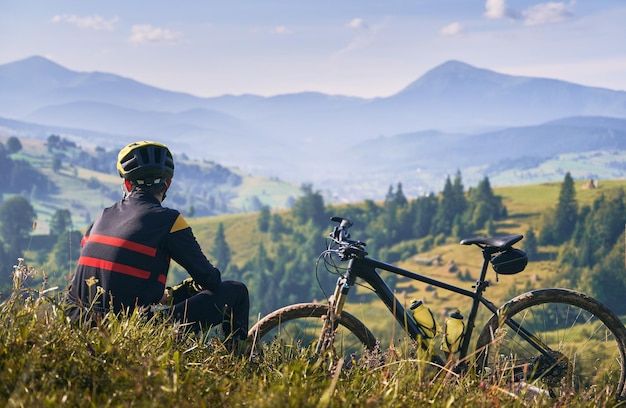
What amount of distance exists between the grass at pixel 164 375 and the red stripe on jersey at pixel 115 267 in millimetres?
342

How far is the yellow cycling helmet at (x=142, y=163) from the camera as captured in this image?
5.34m

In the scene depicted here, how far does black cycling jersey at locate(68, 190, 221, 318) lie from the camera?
495 centimetres

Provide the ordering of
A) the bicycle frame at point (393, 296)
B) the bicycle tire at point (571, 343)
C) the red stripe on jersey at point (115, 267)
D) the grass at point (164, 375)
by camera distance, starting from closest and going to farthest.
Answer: the grass at point (164, 375)
the red stripe on jersey at point (115, 267)
the bicycle frame at point (393, 296)
the bicycle tire at point (571, 343)

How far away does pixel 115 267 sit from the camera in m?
4.94

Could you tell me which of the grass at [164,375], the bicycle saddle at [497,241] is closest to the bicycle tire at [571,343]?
the bicycle saddle at [497,241]

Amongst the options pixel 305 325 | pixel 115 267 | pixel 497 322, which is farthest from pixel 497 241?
pixel 115 267

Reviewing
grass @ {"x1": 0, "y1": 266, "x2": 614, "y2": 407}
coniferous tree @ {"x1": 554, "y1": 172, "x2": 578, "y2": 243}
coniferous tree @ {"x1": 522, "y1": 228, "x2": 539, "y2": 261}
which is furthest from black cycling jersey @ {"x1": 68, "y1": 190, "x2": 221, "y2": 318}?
coniferous tree @ {"x1": 554, "y1": 172, "x2": 578, "y2": 243}

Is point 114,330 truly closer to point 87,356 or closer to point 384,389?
point 87,356

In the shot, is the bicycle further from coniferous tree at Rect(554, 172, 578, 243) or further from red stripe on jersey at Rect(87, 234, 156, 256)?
coniferous tree at Rect(554, 172, 578, 243)

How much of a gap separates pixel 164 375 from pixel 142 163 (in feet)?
7.49

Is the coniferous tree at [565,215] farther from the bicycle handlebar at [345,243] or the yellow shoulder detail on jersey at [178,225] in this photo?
the yellow shoulder detail on jersey at [178,225]

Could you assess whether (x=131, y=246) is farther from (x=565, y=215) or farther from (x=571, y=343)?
(x=565, y=215)

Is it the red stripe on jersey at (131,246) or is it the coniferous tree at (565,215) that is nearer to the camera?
the red stripe on jersey at (131,246)

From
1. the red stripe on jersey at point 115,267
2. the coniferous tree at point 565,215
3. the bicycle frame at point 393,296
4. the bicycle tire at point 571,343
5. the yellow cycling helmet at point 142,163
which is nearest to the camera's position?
the red stripe on jersey at point 115,267
